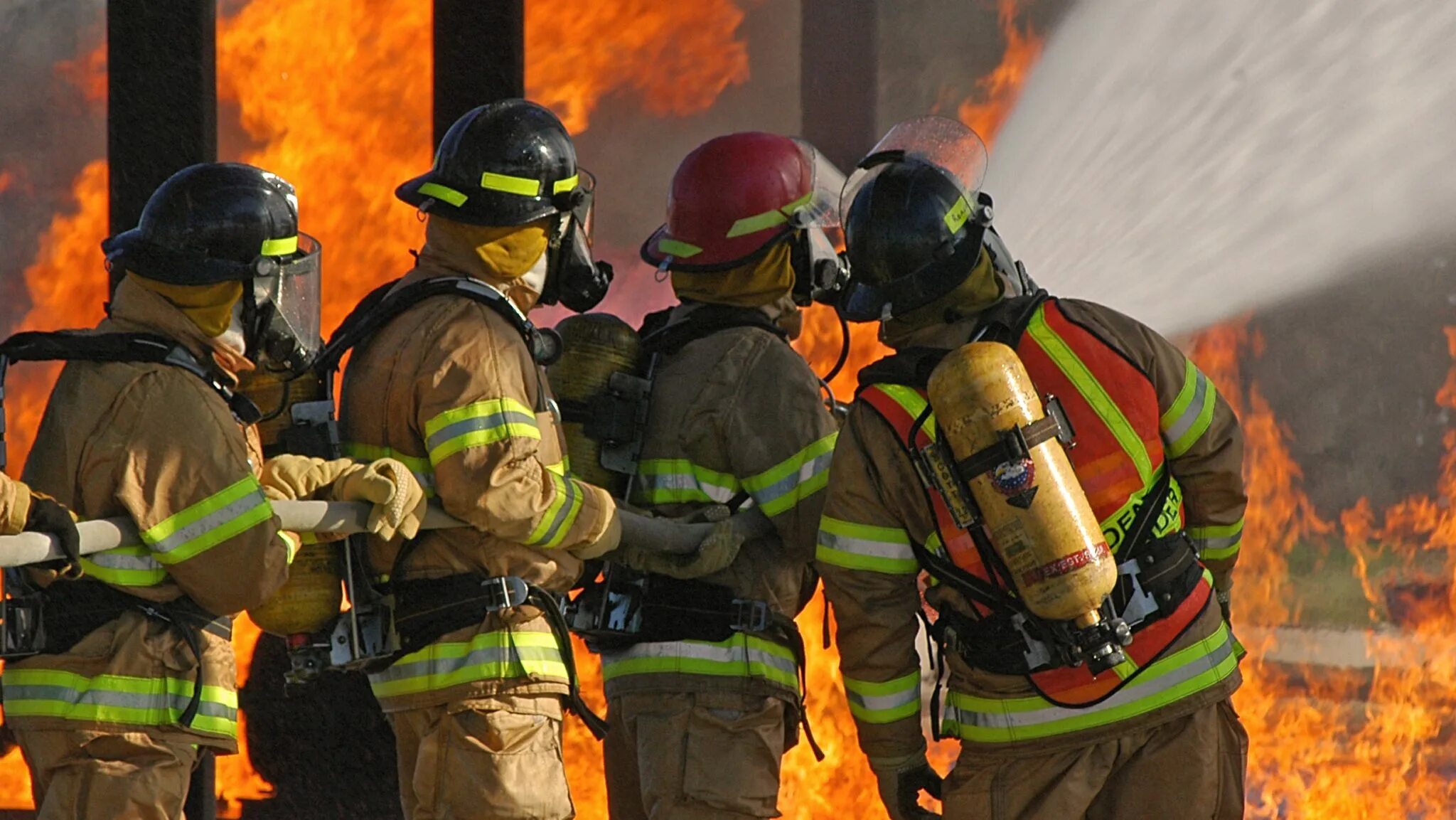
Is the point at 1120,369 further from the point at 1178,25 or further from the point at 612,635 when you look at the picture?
the point at 1178,25

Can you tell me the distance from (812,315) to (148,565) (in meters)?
3.86

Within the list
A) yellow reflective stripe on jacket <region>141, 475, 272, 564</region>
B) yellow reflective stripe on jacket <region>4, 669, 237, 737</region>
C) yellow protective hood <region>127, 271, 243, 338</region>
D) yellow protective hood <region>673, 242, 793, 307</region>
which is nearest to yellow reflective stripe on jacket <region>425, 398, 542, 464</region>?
yellow reflective stripe on jacket <region>141, 475, 272, 564</region>

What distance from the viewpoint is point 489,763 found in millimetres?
3986

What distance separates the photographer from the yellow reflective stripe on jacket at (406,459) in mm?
4039

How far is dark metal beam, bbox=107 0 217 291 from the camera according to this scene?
5.61 meters

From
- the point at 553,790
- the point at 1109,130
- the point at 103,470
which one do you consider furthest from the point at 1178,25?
the point at 103,470

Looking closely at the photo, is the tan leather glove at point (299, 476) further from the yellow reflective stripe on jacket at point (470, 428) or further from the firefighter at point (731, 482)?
the firefighter at point (731, 482)

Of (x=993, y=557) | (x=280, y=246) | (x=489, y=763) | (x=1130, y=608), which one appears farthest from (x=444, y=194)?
(x=1130, y=608)

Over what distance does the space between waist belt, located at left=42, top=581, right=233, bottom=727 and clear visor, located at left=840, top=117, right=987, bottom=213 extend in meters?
1.84

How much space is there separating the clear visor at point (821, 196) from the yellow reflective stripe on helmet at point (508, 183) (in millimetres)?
910

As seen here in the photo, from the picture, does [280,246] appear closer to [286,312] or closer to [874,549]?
[286,312]

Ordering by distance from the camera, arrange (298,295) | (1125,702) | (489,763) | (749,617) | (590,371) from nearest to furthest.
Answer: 1. (1125,702)
2. (489,763)
3. (298,295)
4. (749,617)
5. (590,371)

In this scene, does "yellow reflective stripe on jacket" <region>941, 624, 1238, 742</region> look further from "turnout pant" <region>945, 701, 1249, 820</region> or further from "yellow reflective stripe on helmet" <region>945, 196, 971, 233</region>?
"yellow reflective stripe on helmet" <region>945, 196, 971, 233</region>

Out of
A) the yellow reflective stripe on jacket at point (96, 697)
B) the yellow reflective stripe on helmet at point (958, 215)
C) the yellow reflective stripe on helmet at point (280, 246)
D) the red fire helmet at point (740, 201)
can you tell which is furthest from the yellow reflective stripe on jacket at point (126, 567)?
the yellow reflective stripe on helmet at point (958, 215)
